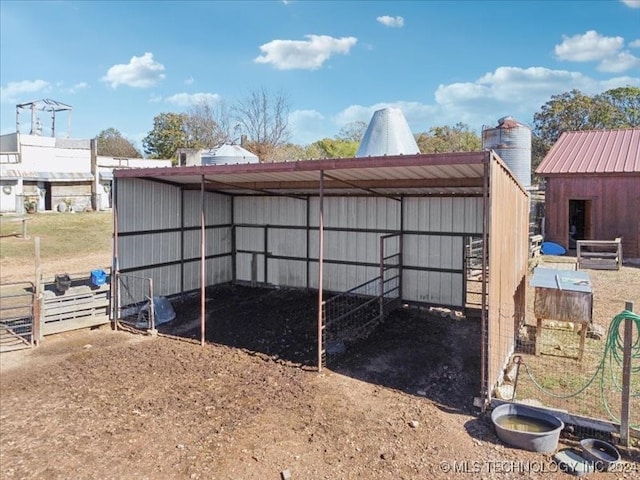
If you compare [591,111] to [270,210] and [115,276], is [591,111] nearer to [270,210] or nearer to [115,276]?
[270,210]

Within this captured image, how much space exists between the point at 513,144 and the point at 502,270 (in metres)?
13.6

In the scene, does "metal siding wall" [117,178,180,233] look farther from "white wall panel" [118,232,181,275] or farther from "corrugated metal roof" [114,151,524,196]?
"corrugated metal roof" [114,151,524,196]

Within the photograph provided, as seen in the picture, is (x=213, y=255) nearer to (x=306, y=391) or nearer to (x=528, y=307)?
(x=306, y=391)

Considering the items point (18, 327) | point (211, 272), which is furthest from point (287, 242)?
point (18, 327)

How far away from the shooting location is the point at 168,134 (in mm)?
45719

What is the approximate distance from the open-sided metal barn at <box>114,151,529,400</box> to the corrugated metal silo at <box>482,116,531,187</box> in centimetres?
814

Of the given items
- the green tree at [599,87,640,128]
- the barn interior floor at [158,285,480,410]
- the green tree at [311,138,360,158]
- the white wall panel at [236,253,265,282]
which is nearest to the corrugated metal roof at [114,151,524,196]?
the white wall panel at [236,253,265,282]

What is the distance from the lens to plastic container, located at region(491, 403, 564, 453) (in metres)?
4.66

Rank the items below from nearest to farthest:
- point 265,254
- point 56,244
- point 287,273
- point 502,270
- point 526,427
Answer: point 526,427
point 502,270
point 287,273
point 265,254
point 56,244

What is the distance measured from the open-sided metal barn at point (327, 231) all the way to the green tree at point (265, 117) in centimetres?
2386

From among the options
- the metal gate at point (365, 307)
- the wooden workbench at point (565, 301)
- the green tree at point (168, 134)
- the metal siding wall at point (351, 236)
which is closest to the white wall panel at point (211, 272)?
the metal siding wall at point (351, 236)

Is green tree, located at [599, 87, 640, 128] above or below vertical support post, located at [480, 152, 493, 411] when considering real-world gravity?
above

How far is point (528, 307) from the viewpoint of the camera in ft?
35.0

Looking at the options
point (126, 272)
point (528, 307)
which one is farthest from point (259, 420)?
point (528, 307)
